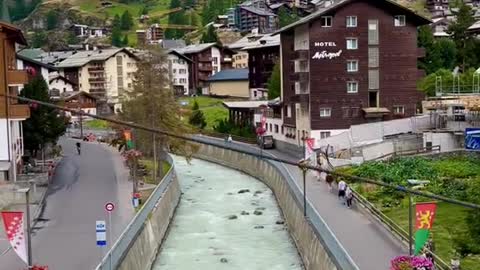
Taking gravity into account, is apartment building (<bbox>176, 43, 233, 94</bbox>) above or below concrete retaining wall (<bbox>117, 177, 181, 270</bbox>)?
above

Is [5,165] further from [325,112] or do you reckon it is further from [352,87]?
[352,87]

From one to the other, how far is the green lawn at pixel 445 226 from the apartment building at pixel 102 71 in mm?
78102

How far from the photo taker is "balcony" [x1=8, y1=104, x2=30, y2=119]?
39925 millimetres

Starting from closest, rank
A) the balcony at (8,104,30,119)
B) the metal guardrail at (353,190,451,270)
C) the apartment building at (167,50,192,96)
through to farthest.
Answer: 1. the metal guardrail at (353,190,451,270)
2. the balcony at (8,104,30,119)
3. the apartment building at (167,50,192,96)

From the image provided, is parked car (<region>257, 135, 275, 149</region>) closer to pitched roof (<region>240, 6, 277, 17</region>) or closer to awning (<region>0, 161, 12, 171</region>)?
awning (<region>0, 161, 12, 171</region>)

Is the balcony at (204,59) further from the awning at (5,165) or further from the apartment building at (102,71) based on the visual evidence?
the awning at (5,165)

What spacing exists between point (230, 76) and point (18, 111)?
7089 cm

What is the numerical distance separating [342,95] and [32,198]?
86.4ft

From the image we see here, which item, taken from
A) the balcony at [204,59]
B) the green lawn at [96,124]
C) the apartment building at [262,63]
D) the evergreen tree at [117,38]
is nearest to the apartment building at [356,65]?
the apartment building at [262,63]

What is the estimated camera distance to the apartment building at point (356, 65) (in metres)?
54.5

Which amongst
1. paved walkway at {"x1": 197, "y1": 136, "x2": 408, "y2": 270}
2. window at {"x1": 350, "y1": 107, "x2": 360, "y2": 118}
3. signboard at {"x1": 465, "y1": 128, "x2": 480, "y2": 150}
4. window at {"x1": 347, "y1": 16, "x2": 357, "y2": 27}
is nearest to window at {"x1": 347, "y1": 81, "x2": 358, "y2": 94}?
window at {"x1": 350, "y1": 107, "x2": 360, "y2": 118}

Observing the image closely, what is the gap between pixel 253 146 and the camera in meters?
65.4

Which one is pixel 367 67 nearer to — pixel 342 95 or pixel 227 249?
pixel 342 95

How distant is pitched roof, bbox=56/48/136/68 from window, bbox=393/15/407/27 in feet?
187
